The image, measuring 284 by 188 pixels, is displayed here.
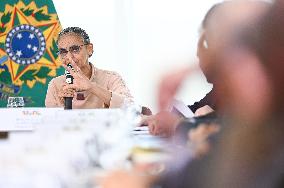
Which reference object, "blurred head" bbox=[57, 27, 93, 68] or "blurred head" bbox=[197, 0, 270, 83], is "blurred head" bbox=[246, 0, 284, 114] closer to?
"blurred head" bbox=[197, 0, 270, 83]

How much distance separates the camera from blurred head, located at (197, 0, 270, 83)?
0.69 m

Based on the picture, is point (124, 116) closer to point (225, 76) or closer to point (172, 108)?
point (172, 108)

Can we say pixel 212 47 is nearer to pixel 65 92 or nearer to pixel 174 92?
pixel 174 92

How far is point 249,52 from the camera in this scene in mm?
690

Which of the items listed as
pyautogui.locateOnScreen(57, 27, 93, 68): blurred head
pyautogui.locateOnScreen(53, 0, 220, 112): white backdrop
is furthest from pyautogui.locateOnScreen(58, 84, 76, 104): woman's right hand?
pyautogui.locateOnScreen(53, 0, 220, 112): white backdrop

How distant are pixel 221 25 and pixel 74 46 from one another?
4.78ft

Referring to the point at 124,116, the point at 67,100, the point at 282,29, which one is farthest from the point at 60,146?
the point at 67,100

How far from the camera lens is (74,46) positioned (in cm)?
208

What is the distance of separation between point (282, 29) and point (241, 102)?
130 mm

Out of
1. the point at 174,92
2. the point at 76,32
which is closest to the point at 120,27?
the point at 76,32

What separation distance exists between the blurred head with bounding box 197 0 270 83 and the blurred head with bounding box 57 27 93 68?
1.32 meters

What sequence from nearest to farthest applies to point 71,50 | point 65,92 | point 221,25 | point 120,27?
point 221,25, point 65,92, point 71,50, point 120,27

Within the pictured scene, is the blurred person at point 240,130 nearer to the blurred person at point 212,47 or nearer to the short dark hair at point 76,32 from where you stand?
the blurred person at point 212,47

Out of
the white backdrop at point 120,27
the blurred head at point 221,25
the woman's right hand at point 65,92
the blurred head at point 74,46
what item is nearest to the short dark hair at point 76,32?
the blurred head at point 74,46
